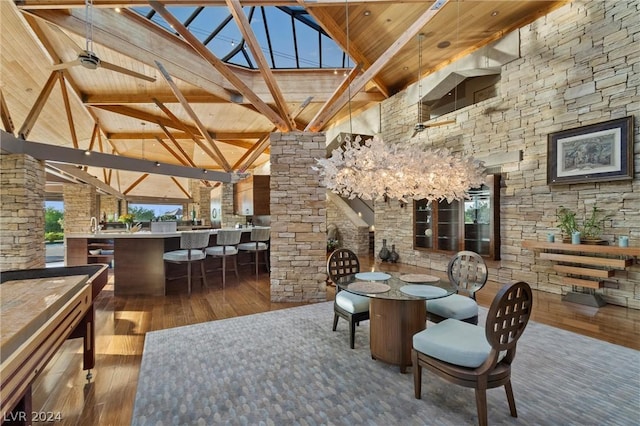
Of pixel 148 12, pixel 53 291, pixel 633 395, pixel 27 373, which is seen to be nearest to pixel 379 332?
pixel 633 395

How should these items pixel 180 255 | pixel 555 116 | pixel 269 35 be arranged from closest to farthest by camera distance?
Result: pixel 555 116, pixel 180 255, pixel 269 35

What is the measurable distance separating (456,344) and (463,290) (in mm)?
1349

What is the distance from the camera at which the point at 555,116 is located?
4797 mm

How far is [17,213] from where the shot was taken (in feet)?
16.5

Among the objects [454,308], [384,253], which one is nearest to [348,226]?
[384,253]

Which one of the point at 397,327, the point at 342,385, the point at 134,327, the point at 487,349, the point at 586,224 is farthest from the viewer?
the point at 586,224

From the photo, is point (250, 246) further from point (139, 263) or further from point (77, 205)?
point (77, 205)

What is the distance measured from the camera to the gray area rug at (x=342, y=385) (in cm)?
195

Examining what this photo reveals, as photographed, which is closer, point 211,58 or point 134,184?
point 211,58

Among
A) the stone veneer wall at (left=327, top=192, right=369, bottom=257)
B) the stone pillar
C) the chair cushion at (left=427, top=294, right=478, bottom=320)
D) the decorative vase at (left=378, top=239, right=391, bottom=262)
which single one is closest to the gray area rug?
the chair cushion at (left=427, top=294, right=478, bottom=320)

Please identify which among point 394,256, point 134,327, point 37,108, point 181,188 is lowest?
point 134,327

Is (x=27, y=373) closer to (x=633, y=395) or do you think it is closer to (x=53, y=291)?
(x=53, y=291)

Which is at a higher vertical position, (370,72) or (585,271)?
(370,72)

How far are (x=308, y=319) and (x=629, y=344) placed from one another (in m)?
3.41
